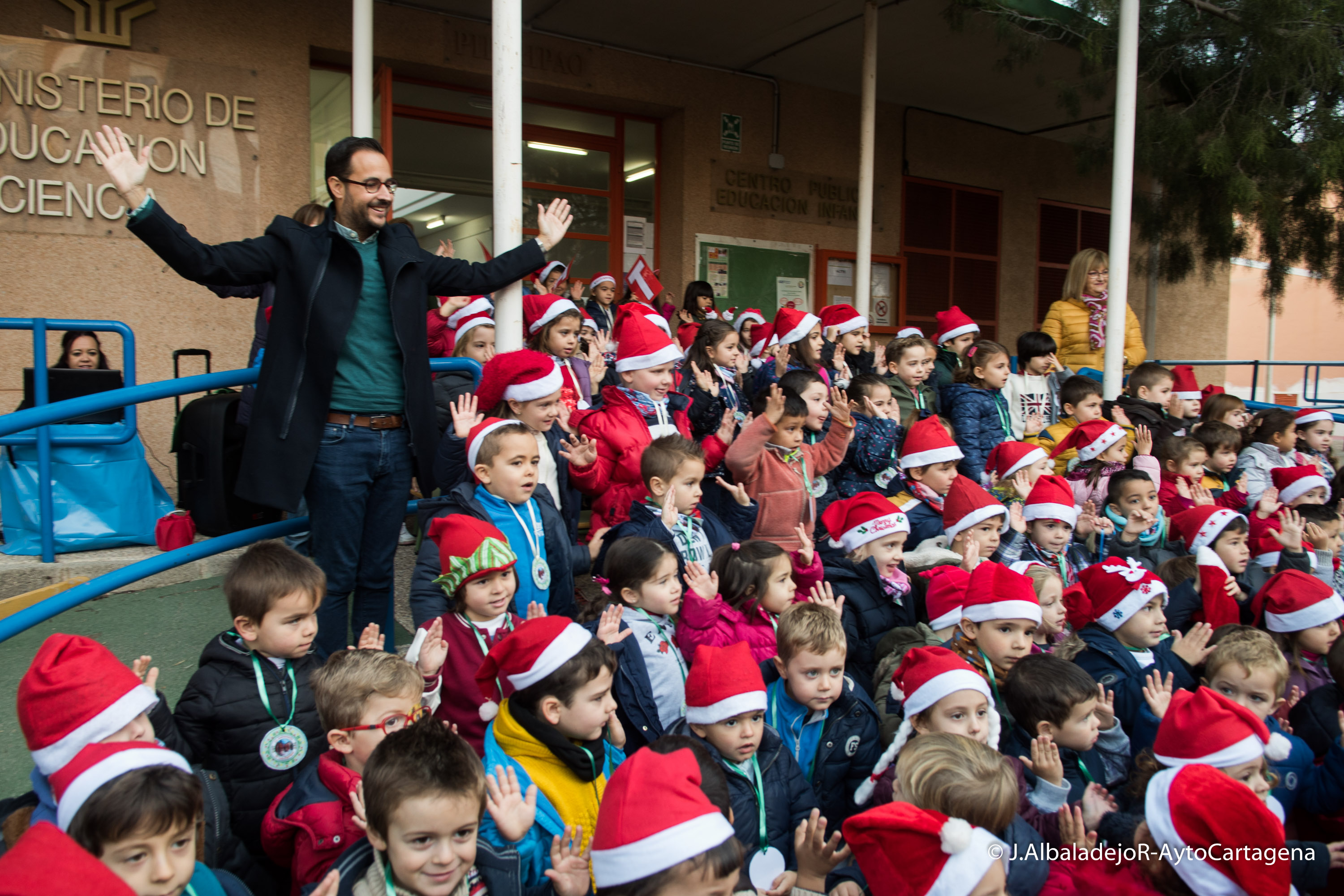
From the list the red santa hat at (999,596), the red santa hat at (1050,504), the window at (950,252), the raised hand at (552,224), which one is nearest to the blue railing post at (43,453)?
the raised hand at (552,224)

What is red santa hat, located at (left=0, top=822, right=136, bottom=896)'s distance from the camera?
1.12 m

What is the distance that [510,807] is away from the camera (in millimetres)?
1892

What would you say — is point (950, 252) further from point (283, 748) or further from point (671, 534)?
point (283, 748)

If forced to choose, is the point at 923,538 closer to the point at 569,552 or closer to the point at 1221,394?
the point at 569,552

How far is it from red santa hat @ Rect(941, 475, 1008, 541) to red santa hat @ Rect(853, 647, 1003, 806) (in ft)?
4.32

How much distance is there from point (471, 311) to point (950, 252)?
24.7ft

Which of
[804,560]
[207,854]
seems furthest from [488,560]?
[804,560]

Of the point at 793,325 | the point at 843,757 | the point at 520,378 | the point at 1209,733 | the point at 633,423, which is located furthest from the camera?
the point at 793,325

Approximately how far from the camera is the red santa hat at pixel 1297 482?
16.0ft

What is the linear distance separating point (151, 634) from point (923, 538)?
11.2 ft

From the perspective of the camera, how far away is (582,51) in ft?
25.8

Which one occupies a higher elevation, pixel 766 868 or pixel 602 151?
pixel 602 151

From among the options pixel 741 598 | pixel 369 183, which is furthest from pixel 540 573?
pixel 369 183

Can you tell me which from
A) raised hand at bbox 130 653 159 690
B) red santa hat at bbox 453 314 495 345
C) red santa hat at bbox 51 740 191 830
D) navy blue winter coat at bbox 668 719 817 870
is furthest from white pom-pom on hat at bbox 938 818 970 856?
red santa hat at bbox 453 314 495 345
